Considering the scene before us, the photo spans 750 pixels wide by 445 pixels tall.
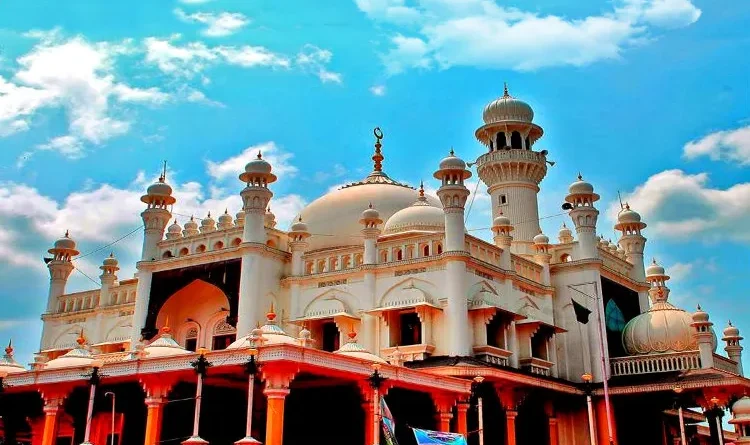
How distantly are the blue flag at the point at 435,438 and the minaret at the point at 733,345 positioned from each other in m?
15.0

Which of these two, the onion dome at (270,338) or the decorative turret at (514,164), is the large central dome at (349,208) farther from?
the onion dome at (270,338)

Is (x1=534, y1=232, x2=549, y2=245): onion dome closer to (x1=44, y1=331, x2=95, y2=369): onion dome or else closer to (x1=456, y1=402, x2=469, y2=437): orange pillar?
(x1=456, y1=402, x2=469, y2=437): orange pillar

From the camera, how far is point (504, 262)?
30078mm

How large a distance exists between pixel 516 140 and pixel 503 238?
29.9 feet

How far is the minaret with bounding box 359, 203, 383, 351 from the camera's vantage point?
2831 cm

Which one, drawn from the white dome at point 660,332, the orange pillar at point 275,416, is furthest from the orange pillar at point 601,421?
the orange pillar at point 275,416

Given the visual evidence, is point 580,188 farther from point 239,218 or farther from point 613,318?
point 239,218

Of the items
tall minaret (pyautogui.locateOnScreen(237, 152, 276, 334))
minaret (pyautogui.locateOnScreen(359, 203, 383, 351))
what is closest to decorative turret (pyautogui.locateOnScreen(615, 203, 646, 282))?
minaret (pyautogui.locateOnScreen(359, 203, 383, 351))

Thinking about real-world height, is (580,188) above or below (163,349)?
above

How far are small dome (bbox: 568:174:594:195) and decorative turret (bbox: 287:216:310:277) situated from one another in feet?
35.5

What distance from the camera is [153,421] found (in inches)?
854

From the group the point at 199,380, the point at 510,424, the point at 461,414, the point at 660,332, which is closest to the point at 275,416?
the point at 199,380

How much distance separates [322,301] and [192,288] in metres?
5.47

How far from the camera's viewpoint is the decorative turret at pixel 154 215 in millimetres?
32250
